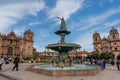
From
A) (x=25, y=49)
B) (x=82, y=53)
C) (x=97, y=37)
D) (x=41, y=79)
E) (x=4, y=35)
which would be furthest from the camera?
(x=82, y=53)

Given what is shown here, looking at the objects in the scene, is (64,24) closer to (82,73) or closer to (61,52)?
(61,52)

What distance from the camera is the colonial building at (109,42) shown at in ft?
262

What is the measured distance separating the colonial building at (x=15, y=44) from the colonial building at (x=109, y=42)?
36.5m

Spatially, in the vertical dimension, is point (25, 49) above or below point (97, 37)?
below

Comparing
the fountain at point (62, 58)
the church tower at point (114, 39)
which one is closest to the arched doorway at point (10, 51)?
the church tower at point (114, 39)

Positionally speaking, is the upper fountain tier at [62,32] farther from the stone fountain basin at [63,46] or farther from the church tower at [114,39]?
the church tower at [114,39]

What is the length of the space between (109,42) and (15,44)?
1953 inches

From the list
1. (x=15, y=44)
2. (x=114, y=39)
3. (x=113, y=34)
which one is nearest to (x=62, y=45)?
(x=15, y=44)

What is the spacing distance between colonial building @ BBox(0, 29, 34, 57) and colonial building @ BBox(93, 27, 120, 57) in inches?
1435

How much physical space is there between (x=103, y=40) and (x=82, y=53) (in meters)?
26.9

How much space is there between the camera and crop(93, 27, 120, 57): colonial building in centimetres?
7988

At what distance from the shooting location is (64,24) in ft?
69.3

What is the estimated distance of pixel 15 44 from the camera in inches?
3036

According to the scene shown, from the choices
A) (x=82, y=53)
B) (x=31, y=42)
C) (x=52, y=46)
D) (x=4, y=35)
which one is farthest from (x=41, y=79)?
(x=82, y=53)
